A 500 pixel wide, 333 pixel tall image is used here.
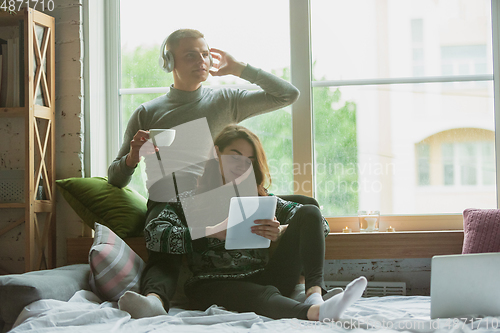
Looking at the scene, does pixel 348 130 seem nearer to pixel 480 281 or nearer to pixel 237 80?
pixel 237 80

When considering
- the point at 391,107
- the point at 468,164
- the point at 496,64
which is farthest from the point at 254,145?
the point at 496,64

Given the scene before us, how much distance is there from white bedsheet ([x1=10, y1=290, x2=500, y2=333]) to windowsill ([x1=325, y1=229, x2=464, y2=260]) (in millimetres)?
589

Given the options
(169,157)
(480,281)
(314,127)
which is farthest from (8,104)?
(480,281)

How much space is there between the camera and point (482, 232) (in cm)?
195

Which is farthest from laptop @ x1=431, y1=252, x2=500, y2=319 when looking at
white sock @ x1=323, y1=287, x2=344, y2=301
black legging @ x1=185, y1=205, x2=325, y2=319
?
black legging @ x1=185, y1=205, x2=325, y2=319

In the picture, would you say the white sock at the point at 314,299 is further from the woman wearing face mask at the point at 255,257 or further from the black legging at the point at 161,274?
the black legging at the point at 161,274

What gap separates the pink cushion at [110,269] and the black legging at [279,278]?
233 millimetres

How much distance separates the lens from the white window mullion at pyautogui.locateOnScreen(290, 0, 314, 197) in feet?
8.20

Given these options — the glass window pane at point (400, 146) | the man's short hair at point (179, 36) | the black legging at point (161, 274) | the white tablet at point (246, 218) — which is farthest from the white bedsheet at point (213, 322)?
the man's short hair at point (179, 36)

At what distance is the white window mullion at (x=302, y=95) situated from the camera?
8.20ft

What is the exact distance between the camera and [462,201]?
246 cm

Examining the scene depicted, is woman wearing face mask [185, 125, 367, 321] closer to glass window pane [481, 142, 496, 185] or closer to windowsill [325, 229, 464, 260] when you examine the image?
windowsill [325, 229, 464, 260]

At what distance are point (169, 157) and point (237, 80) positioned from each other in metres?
0.65

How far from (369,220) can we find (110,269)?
135 cm
